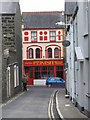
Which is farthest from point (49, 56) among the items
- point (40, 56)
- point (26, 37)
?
point (26, 37)

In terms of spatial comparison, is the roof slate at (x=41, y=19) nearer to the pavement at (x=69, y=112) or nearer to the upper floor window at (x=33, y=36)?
the upper floor window at (x=33, y=36)

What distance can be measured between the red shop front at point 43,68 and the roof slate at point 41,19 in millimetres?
6023

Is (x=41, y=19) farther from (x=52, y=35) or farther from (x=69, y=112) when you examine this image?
(x=69, y=112)

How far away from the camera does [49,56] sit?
5316 cm

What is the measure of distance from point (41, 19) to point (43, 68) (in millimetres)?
8439

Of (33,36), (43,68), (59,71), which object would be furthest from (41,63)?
(33,36)

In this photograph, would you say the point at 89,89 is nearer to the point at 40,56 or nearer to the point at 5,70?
the point at 5,70

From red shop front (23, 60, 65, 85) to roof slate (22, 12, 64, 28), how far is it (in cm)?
602

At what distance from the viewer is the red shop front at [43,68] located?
53.2 metres

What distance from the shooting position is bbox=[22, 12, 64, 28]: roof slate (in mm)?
53594

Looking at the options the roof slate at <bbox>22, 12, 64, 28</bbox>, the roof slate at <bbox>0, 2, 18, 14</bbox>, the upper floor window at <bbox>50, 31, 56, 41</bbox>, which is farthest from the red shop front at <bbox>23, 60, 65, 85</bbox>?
the roof slate at <bbox>0, 2, 18, 14</bbox>

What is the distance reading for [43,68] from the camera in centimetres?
5375

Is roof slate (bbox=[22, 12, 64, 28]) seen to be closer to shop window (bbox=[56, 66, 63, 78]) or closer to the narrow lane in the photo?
shop window (bbox=[56, 66, 63, 78])

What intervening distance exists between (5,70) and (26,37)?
1230 inches
